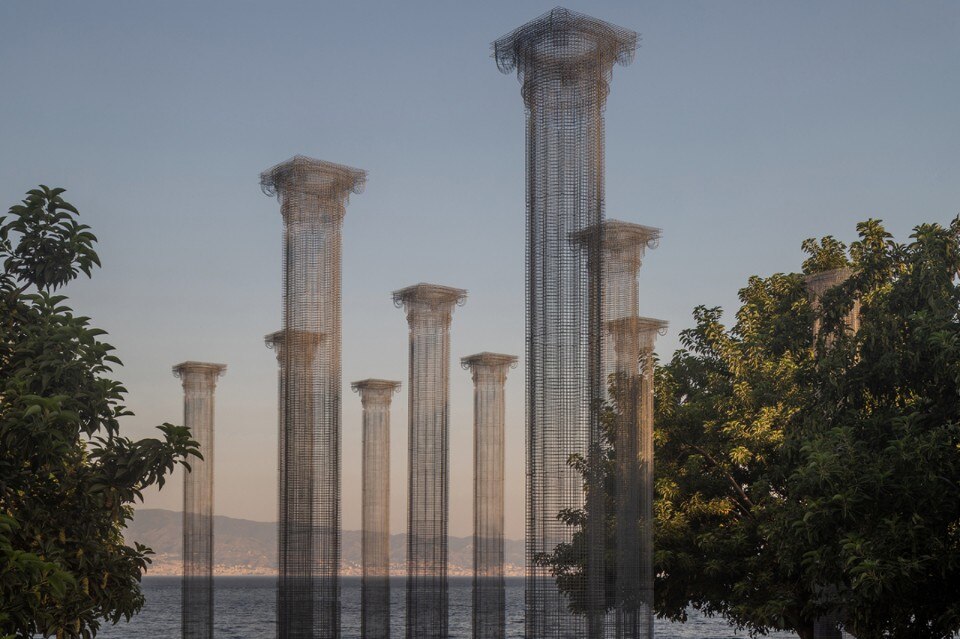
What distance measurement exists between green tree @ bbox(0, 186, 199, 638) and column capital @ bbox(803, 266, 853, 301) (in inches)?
526

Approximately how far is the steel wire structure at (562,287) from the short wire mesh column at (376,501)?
11.6 metres

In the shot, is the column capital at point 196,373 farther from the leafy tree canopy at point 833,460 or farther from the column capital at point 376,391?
the leafy tree canopy at point 833,460

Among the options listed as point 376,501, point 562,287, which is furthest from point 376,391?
point 562,287

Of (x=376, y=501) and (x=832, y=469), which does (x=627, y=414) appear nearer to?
(x=832, y=469)

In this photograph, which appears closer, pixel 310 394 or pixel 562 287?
pixel 562 287

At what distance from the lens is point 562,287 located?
1623cm

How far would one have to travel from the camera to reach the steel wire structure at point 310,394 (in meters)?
19.9

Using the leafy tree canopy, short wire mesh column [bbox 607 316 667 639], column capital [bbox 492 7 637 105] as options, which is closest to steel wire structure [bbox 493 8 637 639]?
column capital [bbox 492 7 637 105]

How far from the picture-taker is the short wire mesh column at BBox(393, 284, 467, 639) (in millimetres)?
26203

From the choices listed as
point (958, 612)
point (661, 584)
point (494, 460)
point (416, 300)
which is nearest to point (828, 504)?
point (958, 612)

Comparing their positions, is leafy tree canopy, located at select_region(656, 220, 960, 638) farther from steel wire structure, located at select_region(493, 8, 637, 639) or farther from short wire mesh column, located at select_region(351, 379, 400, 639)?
short wire mesh column, located at select_region(351, 379, 400, 639)

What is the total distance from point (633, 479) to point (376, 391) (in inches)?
560

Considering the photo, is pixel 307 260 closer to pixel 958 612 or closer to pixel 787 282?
pixel 787 282

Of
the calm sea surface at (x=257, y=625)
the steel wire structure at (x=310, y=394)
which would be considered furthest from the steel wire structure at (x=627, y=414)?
the calm sea surface at (x=257, y=625)
